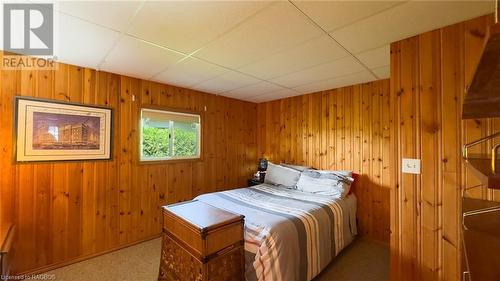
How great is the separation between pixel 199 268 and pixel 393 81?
2.15 metres

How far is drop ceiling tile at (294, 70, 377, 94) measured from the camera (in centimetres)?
276

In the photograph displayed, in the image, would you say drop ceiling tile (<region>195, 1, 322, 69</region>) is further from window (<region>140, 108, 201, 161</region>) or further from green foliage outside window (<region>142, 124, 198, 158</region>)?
green foliage outside window (<region>142, 124, 198, 158</region>)

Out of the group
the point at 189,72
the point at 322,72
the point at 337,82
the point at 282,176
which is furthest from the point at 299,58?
the point at 282,176

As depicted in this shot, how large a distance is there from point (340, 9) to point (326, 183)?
2.12 metres

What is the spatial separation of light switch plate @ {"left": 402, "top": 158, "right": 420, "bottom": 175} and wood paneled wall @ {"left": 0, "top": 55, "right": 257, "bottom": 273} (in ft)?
9.03

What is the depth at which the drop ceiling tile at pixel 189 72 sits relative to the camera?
2426mm

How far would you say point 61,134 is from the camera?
2.36 metres

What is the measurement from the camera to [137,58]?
226 cm

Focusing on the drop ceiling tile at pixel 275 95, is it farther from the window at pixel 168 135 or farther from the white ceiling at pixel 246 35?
the window at pixel 168 135

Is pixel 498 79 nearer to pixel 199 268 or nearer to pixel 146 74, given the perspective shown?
pixel 199 268

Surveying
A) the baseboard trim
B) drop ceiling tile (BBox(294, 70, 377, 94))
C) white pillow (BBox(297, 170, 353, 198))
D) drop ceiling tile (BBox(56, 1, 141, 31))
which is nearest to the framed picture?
the baseboard trim

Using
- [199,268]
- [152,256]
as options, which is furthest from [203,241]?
[152,256]

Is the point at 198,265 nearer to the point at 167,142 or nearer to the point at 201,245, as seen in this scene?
the point at 201,245

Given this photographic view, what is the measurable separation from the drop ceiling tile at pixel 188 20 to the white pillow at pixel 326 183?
7.36ft
